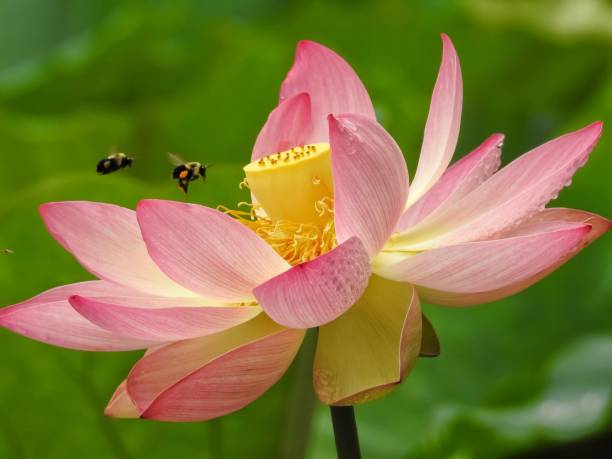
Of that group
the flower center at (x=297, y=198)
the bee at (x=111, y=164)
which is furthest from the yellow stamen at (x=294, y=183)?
the bee at (x=111, y=164)

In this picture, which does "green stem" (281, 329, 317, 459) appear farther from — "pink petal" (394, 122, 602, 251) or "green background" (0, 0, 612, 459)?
"pink petal" (394, 122, 602, 251)

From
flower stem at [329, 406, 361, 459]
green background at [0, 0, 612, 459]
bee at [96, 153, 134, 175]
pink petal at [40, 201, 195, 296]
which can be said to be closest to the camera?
flower stem at [329, 406, 361, 459]

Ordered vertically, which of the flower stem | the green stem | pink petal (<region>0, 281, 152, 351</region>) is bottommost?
the green stem

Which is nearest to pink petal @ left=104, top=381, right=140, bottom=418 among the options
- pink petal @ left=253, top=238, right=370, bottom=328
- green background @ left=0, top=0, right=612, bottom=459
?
pink petal @ left=253, top=238, right=370, bottom=328

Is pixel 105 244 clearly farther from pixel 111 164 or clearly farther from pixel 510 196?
pixel 510 196

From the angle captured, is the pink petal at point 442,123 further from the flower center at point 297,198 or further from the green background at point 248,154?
the green background at point 248,154

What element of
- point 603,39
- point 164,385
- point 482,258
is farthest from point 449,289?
point 603,39

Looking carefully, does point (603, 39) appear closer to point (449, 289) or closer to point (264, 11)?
point (264, 11)
